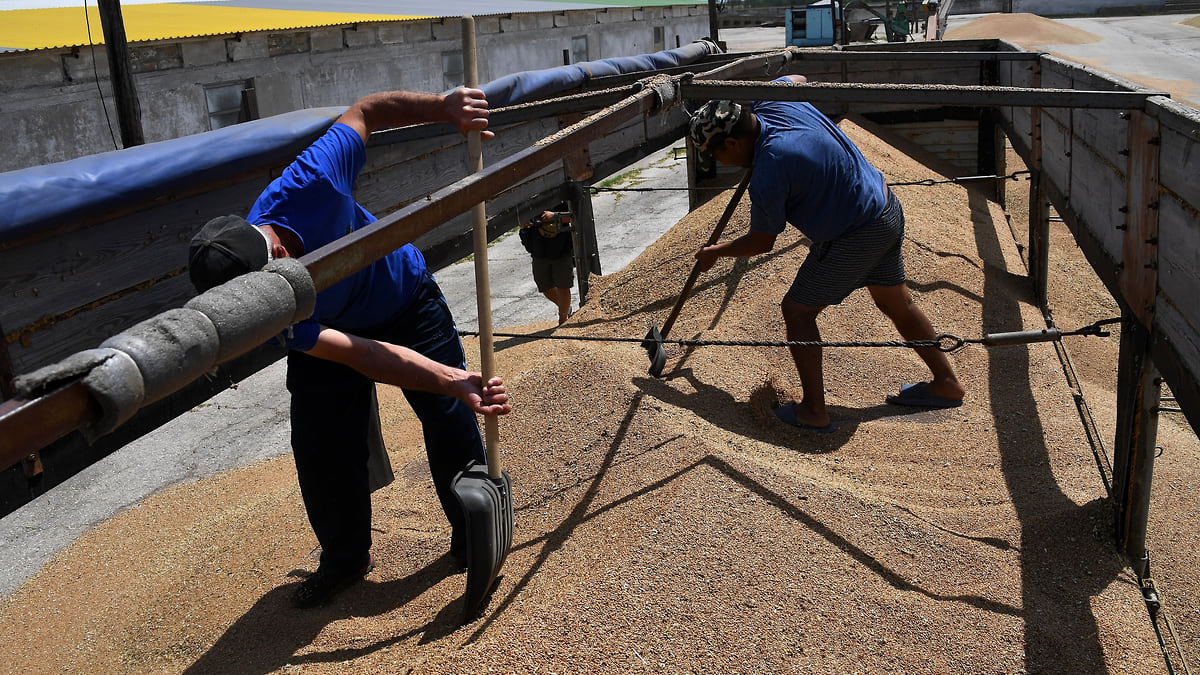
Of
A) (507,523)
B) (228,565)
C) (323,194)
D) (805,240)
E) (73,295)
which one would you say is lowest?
(228,565)

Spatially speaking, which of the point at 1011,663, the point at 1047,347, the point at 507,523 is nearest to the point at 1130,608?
the point at 1011,663

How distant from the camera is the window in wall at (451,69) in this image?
1551cm

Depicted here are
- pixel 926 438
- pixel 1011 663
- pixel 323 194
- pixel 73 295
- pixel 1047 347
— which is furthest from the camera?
pixel 1047 347

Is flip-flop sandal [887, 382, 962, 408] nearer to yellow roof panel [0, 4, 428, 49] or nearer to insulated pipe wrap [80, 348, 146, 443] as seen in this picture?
insulated pipe wrap [80, 348, 146, 443]

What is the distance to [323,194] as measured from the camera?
300 cm

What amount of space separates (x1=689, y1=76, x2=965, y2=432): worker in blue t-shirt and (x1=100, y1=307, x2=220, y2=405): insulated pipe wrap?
9.04ft

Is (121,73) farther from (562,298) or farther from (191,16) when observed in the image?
(191,16)

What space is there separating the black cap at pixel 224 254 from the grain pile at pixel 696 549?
133 centimetres

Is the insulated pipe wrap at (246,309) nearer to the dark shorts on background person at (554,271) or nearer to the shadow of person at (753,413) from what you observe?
the shadow of person at (753,413)

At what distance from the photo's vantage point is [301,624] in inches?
131

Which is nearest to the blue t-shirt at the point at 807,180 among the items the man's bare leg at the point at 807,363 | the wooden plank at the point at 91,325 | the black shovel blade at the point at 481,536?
the man's bare leg at the point at 807,363

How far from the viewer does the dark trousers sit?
3.32m

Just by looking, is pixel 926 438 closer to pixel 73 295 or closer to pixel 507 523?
pixel 507 523

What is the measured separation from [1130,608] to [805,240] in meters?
3.31
